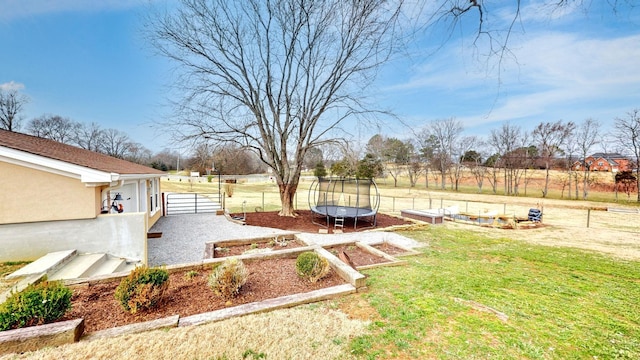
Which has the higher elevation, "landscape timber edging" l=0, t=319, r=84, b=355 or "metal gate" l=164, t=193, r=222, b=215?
"landscape timber edging" l=0, t=319, r=84, b=355

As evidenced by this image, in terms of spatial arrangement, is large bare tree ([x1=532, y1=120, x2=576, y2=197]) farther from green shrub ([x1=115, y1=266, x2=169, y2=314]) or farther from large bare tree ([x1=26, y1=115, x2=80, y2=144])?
large bare tree ([x1=26, y1=115, x2=80, y2=144])

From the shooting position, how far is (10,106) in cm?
2970

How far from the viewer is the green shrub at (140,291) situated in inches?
124

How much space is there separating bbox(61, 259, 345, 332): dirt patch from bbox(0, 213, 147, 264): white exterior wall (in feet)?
6.12

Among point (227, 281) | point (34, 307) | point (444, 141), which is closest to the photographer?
point (34, 307)

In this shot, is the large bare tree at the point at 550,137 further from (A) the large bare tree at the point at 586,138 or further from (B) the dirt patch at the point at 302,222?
(B) the dirt patch at the point at 302,222

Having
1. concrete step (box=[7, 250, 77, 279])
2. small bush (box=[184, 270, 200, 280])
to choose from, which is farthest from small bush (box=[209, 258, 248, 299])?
concrete step (box=[7, 250, 77, 279])

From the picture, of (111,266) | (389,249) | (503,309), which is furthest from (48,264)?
(503,309)

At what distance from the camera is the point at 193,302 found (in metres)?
3.53

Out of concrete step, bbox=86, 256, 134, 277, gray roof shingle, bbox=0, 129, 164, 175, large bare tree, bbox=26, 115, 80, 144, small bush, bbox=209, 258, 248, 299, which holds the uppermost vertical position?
large bare tree, bbox=26, 115, 80, 144

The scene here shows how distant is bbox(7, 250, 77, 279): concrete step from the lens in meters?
4.10

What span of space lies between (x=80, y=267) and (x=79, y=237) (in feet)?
3.15

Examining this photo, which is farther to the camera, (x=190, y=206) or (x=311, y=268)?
(x=190, y=206)

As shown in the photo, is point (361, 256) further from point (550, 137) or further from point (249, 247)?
point (550, 137)
